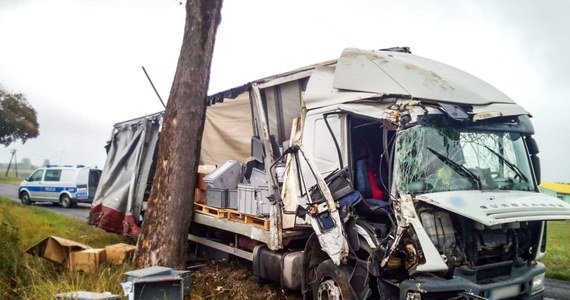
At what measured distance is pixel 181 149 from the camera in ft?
21.5

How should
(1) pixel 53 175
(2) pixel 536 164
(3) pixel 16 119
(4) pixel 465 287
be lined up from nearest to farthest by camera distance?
(4) pixel 465 287 < (2) pixel 536 164 < (1) pixel 53 175 < (3) pixel 16 119

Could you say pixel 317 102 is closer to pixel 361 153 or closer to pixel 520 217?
pixel 361 153

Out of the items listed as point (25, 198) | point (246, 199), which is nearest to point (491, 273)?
point (246, 199)

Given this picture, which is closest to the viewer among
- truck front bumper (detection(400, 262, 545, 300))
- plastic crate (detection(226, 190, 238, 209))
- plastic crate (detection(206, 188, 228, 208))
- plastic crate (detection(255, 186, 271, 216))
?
truck front bumper (detection(400, 262, 545, 300))

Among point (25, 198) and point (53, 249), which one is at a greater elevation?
point (25, 198)

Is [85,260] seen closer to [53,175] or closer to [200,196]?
[200,196]

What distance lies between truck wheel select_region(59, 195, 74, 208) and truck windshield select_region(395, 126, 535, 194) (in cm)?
1732

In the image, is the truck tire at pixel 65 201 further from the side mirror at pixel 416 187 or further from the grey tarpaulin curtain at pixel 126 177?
the side mirror at pixel 416 187

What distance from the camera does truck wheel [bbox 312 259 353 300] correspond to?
4.54 meters

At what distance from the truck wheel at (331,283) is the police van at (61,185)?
15091 mm

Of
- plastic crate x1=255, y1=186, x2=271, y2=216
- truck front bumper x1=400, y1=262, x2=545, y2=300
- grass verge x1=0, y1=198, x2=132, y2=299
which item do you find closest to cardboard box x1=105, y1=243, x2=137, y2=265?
grass verge x1=0, y1=198, x2=132, y2=299

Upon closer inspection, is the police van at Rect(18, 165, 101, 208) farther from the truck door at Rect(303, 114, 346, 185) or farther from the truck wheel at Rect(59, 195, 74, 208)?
the truck door at Rect(303, 114, 346, 185)

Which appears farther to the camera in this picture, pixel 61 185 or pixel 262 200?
pixel 61 185

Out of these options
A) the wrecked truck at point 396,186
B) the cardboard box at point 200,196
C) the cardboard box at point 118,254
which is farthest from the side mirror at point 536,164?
the cardboard box at point 118,254
